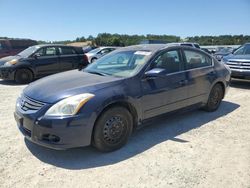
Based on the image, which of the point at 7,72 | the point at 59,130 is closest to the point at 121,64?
the point at 59,130

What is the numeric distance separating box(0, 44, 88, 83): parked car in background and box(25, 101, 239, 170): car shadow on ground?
253 inches

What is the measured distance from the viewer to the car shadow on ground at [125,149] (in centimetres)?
345

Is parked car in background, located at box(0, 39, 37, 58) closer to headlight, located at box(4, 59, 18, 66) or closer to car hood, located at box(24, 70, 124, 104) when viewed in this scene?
headlight, located at box(4, 59, 18, 66)

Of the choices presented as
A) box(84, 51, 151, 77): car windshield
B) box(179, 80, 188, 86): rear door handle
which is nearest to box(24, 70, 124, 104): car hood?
box(84, 51, 151, 77): car windshield

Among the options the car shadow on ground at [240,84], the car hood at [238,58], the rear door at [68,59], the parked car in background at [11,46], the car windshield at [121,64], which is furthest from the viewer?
the parked car in background at [11,46]

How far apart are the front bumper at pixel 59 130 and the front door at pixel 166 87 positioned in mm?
1131

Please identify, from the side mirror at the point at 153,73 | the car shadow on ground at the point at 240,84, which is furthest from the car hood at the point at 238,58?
the side mirror at the point at 153,73

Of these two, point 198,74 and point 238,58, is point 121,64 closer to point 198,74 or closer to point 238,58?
point 198,74

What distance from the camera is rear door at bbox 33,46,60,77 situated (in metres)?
10.2

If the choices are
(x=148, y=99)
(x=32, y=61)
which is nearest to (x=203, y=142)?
(x=148, y=99)

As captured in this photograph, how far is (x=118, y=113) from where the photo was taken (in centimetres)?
368

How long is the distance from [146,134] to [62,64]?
739 cm

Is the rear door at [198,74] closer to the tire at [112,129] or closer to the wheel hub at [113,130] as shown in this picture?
the tire at [112,129]

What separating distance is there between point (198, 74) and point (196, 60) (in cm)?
33
